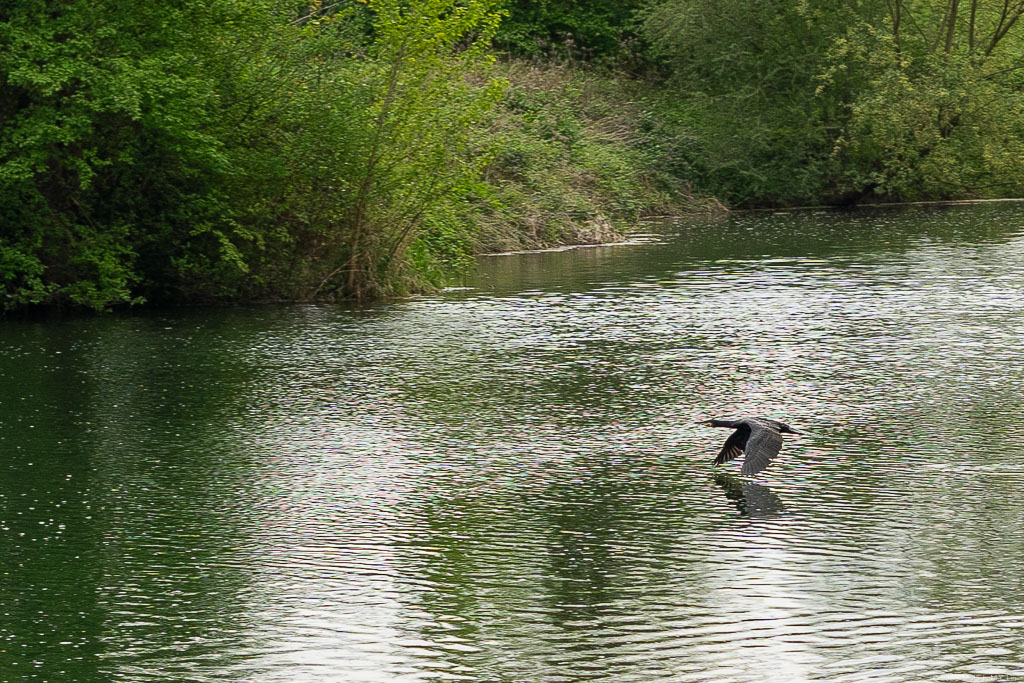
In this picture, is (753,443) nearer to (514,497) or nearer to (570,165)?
(514,497)

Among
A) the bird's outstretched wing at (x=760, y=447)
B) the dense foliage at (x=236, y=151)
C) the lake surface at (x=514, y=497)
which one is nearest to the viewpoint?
the lake surface at (x=514, y=497)

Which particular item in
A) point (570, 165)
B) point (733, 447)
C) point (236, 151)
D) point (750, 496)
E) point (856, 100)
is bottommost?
point (750, 496)

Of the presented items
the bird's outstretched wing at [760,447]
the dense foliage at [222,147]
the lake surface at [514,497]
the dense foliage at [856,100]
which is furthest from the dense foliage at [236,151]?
the dense foliage at [856,100]

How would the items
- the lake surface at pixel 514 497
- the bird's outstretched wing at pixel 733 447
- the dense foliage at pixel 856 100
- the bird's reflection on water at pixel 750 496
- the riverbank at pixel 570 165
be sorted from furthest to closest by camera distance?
1. the dense foliage at pixel 856 100
2. the riverbank at pixel 570 165
3. the bird's outstretched wing at pixel 733 447
4. the bird's reflection on water at pixel 750 496
5. the lake surface at pixel 514 497

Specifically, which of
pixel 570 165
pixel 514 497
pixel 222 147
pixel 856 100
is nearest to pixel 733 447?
pixel 514 497

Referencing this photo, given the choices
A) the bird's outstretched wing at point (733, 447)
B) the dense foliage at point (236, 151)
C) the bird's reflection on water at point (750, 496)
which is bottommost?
the bird's reflection on water at point (750, 496)

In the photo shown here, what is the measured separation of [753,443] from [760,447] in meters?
0.06

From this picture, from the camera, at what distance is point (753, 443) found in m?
11.1

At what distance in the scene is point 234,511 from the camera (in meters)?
10.6

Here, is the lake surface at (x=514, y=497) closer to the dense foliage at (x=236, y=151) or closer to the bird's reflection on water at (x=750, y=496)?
the bird's reflection on water at (x=750, y=496)

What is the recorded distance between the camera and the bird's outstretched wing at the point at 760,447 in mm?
11000

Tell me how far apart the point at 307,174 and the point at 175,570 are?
13.8 meters

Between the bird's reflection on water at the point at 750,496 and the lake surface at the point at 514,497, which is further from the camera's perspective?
the bird's reflection on water at the point at 750,496

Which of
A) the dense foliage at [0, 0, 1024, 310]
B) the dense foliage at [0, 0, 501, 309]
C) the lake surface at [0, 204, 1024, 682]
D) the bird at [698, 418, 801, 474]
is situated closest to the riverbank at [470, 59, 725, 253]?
the dense foliage at [0, 0, 1024, 310]
